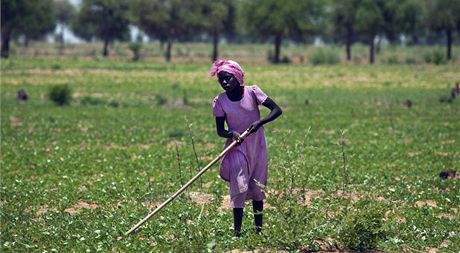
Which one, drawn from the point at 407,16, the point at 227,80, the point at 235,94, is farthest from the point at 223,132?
the point at 407,16

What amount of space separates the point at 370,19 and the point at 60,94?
194ft

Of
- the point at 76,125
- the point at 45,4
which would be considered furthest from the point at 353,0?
the point at 76,125

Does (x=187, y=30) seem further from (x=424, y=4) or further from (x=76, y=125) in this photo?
(x=76, y=125)

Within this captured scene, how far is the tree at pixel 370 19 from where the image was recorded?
8831cm

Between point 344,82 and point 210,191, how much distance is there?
35.0 metres

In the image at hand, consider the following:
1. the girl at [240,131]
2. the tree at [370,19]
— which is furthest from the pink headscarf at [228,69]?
the tree at [370,19]

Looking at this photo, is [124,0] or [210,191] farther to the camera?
[124,0]

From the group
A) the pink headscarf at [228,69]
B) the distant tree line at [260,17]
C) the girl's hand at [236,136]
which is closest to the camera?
the girl's hand at [236,136]

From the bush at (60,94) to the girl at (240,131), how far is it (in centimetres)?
2414

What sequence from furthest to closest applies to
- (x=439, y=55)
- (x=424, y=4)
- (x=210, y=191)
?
(x=424, y=4), (x=439, y=55), (x=210, y=191)

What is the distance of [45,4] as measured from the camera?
96000mm

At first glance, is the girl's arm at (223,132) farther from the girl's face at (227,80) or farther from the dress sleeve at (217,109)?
the girl's face at (227,80)

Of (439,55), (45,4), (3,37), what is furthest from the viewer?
(45,4)

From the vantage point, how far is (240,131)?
10156 millimetres
